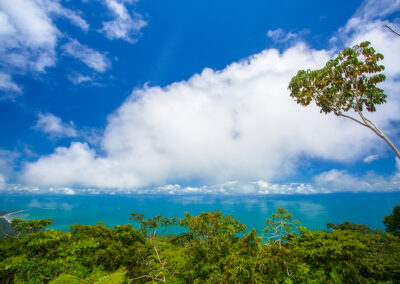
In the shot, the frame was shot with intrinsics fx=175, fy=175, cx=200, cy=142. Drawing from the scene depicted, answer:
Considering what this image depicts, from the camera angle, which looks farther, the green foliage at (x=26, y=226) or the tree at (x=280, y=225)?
the tree at (x=280, y=225)

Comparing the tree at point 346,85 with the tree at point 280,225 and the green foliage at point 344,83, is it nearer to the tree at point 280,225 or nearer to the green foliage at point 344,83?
the green foliage at point 344,83

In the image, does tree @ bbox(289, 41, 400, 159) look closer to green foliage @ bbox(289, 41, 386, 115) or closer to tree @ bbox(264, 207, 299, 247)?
green foliage @ bbox(289, 41, 386, 115)

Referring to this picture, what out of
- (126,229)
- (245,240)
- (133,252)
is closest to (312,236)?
(245,240)

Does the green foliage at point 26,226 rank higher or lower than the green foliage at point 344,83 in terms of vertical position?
lower

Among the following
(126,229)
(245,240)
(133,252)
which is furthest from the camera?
(126,229)

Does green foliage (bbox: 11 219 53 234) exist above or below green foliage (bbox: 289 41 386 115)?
below

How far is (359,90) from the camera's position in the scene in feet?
33.5

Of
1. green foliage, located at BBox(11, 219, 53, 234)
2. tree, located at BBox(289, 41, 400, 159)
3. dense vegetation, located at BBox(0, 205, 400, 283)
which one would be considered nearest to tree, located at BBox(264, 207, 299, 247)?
dense vegetation, located at BBox(0, 205, 400, 283)

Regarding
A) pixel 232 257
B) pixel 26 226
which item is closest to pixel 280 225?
pixel 232 257

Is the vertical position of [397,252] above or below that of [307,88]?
below

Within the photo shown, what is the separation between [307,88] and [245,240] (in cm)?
973

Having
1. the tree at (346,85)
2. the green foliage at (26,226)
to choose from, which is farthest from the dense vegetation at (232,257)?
the tree at (346,85)

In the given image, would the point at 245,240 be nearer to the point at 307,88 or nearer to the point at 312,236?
the point at 312,236

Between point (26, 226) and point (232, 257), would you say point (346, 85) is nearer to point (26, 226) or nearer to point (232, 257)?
point (232, 257)
